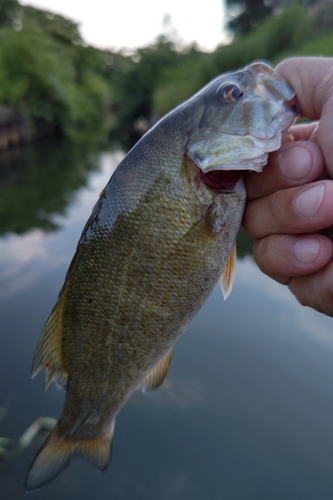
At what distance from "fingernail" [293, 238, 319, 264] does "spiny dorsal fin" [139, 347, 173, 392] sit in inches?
30.8

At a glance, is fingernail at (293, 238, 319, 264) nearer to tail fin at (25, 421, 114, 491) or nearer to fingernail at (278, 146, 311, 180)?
fingernail at (278, 146, 311, 180)

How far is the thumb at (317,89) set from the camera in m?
1.56

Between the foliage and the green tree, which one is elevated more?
the green tree

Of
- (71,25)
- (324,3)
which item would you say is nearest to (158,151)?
(324,3)

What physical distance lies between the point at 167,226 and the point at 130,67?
43.6 m

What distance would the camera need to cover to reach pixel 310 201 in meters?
1.52

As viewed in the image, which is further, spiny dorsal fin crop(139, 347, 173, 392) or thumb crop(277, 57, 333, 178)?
spiny dorsal fin crop(139, 347, 173, 392)

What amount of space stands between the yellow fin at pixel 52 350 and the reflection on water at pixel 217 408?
5.69 ft

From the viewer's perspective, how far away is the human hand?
1556 millimetres

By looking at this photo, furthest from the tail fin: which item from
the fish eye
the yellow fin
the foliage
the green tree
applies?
the green tree

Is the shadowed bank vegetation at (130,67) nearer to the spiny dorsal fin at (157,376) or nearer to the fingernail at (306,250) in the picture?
the fingernail at (306,250)

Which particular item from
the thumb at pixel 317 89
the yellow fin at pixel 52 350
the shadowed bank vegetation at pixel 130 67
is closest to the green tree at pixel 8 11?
the shadowed bank vegetation at pixel 130 67

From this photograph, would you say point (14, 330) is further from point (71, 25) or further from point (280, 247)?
point (71, 25)

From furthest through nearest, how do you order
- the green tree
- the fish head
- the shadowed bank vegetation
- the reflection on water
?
the green tree
the shadowed bank vegetation
the reflection on water
the fish head
